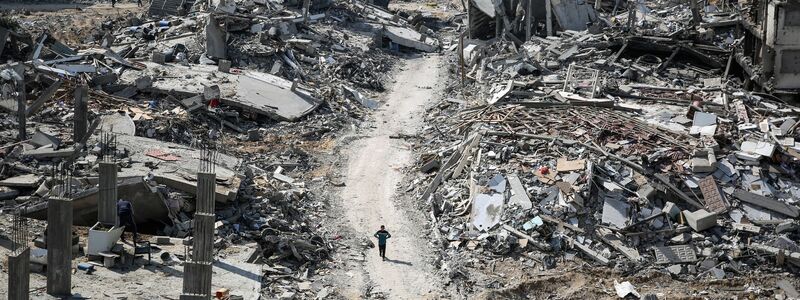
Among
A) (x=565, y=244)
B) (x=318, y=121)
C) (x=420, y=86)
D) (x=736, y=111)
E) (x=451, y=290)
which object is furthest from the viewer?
(x=420, y=86)

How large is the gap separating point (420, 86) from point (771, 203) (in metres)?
13.3

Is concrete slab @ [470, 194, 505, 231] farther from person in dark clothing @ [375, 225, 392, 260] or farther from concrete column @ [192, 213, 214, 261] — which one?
concrete column @ [192, 213, 214, 261]

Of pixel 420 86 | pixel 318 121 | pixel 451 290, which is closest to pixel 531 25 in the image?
pixel 420 86

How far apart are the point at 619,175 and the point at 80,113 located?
384 inches

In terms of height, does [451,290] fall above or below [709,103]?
below

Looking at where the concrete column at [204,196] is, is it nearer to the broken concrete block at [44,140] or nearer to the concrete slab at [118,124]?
the broken concrete block at [44,140]

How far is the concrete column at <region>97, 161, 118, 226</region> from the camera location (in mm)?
18672

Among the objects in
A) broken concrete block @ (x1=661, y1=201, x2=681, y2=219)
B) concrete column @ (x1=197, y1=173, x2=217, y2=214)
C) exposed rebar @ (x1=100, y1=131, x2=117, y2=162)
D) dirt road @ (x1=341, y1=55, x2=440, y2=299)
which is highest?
concrete column @ (x1=197, y1=173, x2=217, y2=214)

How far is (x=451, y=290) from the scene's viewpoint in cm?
1973

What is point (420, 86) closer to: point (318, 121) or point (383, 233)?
point (318, 121)

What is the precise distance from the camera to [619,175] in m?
22.5

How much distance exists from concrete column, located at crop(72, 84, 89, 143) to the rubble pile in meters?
6.28

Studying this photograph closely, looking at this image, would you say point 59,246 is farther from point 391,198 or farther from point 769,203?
point 769,203

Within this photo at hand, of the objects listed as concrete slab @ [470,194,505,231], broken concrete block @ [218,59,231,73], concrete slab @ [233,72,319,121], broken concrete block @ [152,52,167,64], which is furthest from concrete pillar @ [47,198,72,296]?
broken concrete block @ [152,52,167,64]
